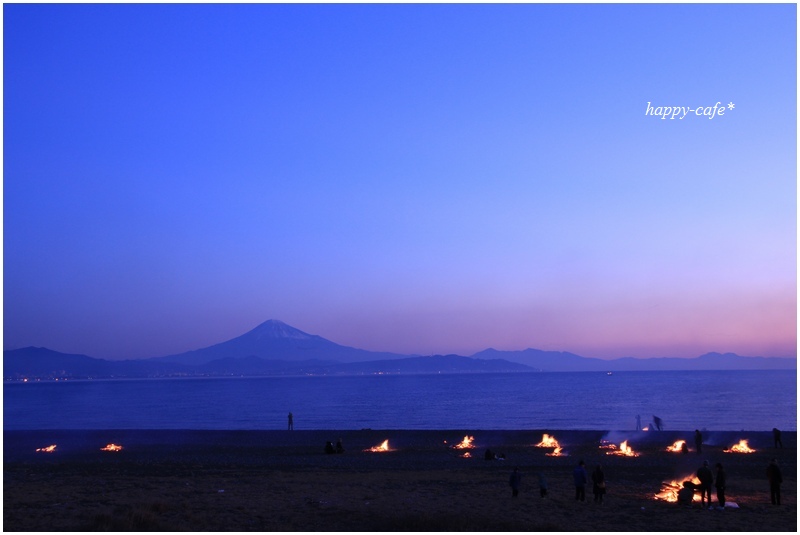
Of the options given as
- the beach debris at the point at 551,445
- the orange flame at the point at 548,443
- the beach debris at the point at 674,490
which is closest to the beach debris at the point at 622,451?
the beach debris at the point at 551,445

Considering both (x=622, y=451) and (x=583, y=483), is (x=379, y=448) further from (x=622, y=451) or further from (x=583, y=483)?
(x=583, y=483)

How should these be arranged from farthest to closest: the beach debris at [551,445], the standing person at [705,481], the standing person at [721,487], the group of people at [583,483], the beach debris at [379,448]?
1. the beach debris at [379,448]
2. the beach debris at [551,445]
3. the group of people at [583,483]
4. the standing person at [705,481]
5. the standing person at [721,487]

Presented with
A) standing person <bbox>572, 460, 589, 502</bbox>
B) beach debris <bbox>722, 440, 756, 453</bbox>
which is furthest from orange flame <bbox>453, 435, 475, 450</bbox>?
standing person <bbox>572, 460, 589, 502</bbox>

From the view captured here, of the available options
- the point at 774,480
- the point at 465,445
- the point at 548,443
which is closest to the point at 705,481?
the point at 774,480

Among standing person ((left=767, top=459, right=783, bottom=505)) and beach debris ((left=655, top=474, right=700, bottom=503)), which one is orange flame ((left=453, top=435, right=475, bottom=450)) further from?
standing person ((left=767, top=459, right=783, bottom=505))

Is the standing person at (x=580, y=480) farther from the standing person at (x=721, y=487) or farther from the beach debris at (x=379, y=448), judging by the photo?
the beach debris at (x=379, y=448)

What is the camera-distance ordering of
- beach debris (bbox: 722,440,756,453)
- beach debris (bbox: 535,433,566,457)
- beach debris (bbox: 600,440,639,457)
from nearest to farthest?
beach debris (bbox: 600,440,639,457), beach debris (bbox: 722,440,756,453), beach debris (bbox: 535,433,566,457)

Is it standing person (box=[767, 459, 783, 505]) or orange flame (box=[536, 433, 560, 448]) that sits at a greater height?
standing person (box=[767, 459, 783, 505])

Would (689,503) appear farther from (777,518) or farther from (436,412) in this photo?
A: (436,412)

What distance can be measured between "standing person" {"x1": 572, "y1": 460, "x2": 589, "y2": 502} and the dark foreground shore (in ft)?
1.30

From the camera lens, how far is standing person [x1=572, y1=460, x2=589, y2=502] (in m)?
15.6

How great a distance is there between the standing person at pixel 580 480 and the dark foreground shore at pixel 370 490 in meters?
0.40

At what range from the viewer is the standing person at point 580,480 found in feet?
51.2

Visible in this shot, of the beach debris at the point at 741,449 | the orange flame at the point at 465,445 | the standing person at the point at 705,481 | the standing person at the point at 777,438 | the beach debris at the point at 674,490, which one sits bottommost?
the orange flame at the point at 465,445
